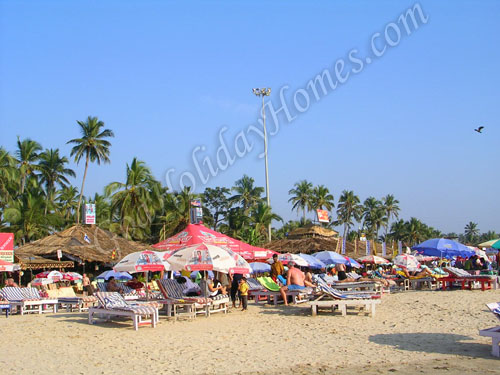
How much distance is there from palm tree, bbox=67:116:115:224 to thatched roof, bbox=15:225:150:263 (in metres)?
13.7

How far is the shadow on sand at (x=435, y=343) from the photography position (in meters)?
7.71

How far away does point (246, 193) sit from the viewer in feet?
189

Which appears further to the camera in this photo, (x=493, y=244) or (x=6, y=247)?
(x=6, y=247)

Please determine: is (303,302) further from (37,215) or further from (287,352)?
(37,215)

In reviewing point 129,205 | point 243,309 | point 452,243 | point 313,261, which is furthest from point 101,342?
point 129,205

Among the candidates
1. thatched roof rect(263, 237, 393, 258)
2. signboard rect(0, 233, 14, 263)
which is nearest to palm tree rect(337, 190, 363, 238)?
thatched roof rect(263, 237, 393, 258)

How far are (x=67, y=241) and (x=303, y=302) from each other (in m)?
17.6

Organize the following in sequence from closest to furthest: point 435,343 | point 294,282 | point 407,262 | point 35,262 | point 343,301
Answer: point 435,343, point 343,301, point 294,282, point 407,262, point 35,262

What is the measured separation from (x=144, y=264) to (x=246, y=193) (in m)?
44.6

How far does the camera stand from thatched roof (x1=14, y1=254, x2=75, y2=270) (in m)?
23.9

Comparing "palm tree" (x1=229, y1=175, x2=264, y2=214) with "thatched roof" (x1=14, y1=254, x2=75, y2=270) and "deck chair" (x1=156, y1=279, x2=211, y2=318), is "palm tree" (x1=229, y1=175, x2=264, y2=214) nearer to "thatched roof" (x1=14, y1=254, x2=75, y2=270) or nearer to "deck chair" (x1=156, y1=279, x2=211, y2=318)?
"thatched roof" (x1=14, y1=254, x2=75, y2=270)

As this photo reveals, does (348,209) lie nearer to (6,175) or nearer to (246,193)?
(246,193)

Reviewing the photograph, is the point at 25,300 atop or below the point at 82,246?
below

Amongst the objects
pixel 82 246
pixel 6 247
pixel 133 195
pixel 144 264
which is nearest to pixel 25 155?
pixel 133 195
